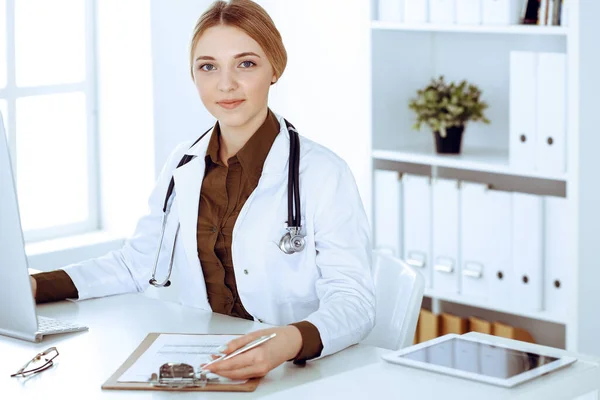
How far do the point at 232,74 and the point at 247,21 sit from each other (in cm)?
→ 11

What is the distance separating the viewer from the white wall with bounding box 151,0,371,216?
359cm

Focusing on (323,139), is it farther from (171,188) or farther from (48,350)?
(48,350)

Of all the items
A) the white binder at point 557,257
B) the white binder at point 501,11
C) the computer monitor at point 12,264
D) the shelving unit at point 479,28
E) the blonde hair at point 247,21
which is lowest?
the white binder at point 557,257

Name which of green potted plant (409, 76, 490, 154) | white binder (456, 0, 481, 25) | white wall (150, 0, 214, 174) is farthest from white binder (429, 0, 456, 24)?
white wall (150, 0, 214, 174)

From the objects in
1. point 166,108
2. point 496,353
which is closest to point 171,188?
point 496,353

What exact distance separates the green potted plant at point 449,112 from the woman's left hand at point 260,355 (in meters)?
1.87

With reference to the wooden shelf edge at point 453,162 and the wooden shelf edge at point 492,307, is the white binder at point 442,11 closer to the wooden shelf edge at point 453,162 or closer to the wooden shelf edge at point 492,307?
the wooden shelf edge at point 453,162

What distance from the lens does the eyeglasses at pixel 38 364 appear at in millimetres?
1648

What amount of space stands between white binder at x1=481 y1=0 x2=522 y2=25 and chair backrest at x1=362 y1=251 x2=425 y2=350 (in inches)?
49.5

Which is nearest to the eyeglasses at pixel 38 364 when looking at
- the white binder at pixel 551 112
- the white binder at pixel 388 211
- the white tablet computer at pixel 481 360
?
the white tablet computer at pixel 481 360

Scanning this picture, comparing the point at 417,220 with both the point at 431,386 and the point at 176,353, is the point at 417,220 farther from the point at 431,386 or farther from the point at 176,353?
the point at 431,386

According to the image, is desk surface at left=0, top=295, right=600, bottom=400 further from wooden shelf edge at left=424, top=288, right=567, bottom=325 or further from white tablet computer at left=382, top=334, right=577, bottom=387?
wooden shelf edge at left=424, top=288, right=567, bottom=325

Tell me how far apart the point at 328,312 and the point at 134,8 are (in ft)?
6.78

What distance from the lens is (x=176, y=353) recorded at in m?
1.70
